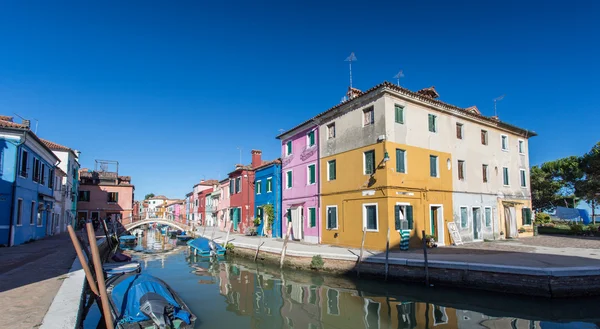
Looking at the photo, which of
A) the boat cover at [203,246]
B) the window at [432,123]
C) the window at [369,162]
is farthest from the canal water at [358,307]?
the window at [432,123]

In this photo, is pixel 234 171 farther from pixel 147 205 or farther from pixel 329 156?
pixel 147 205

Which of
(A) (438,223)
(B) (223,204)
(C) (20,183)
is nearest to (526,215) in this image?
(A) (438,223)

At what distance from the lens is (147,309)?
7422 millimetres

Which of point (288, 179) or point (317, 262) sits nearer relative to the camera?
point (317, 262)

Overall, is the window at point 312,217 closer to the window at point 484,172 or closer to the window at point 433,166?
the window at point 433,166

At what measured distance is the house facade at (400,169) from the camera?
1667cm

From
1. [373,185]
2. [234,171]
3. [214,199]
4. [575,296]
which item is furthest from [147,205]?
[575,296]

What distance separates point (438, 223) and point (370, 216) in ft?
13.1

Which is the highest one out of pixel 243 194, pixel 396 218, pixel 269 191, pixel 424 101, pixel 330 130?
pixel 424 101

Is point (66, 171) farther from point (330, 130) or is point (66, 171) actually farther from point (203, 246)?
point (330, 130)

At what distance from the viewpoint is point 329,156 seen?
67.9 ft

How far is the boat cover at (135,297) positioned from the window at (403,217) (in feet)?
35.6

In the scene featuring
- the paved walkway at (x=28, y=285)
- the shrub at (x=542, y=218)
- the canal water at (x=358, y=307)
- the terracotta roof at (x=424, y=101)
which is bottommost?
the canal water at (x=358, y=307)

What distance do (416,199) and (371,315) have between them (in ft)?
28.7
